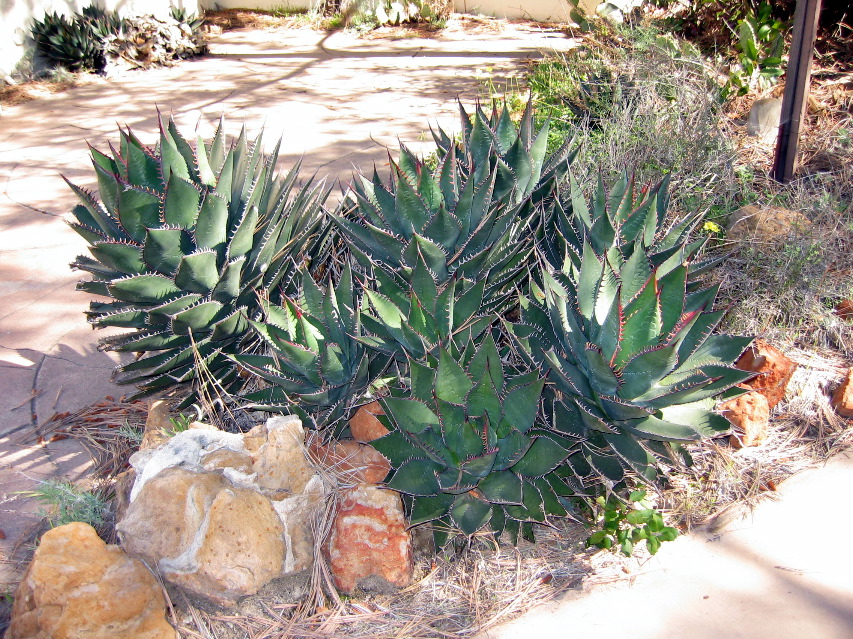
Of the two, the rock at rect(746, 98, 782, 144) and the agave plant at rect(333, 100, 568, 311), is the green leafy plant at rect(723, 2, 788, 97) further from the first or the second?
the agave plant at rect(333, 100, 568, 311)

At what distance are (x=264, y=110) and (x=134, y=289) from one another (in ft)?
15.5

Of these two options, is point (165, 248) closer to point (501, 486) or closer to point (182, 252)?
point (182, 252)

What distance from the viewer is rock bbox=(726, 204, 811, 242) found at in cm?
349

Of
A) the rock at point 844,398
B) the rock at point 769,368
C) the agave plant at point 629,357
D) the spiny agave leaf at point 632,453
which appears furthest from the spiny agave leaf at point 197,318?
the rock at point 844,398

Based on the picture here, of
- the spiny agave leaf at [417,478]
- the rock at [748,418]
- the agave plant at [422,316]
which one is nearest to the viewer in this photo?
the spiny agave leaf at [417,478]

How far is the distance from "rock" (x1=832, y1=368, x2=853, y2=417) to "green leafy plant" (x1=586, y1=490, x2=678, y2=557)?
116 centimetres

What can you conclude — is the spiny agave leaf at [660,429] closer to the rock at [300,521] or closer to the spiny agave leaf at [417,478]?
the spiny agave leaf at [417,478]

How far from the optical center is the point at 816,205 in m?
3.85

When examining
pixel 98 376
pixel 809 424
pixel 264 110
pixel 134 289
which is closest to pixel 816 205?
pixel 809 424

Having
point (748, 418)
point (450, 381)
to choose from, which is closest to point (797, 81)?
point (748, 418)

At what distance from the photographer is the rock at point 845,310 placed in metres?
3.24

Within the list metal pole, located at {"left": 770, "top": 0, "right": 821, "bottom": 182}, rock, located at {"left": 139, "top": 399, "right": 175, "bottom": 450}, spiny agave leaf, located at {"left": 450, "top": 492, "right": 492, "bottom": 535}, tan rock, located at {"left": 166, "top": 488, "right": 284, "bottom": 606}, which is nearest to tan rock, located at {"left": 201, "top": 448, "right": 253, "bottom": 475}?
tan rock, located at {"left": 166, "top": 488, "right": 284, "bottom": 606}

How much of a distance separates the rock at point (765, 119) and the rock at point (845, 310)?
2.10 meters

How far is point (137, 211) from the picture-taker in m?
2.50
